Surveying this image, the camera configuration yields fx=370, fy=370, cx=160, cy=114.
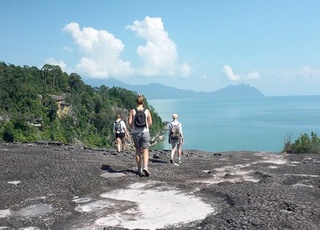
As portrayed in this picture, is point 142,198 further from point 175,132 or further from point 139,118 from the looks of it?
point 175,132

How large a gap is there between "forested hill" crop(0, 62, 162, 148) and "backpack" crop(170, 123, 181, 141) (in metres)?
61.6

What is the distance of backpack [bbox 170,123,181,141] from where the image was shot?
14873mm

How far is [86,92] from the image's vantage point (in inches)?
4892

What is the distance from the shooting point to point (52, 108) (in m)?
95.0

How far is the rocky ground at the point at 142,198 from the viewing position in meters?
6.49

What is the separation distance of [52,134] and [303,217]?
283 feet

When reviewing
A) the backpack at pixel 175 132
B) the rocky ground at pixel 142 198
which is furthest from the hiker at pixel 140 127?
the backpack at pixel 175 132

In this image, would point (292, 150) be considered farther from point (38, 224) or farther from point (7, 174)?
point (38, 224)

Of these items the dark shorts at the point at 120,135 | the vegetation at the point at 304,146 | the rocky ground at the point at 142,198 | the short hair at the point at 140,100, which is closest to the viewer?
the rocky ground at the point at 142,198

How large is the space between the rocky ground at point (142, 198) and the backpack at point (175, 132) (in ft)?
7.10

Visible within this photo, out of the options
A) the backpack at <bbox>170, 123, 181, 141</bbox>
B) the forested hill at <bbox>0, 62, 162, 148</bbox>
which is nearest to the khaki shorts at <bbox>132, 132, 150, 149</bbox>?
the backpack at <bbox>170, 123, 181, 141</bbox>

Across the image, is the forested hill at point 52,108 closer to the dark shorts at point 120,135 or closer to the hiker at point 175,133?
the dark shorts at point 120,135

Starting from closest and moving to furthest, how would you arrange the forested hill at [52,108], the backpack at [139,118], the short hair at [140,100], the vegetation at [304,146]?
1. the backpack at [139,118]
2. the short hair at [140,100]
3. the vegetation at [304,146]
4. the forested hill at [52,108]

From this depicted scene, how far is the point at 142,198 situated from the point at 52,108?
298ft
